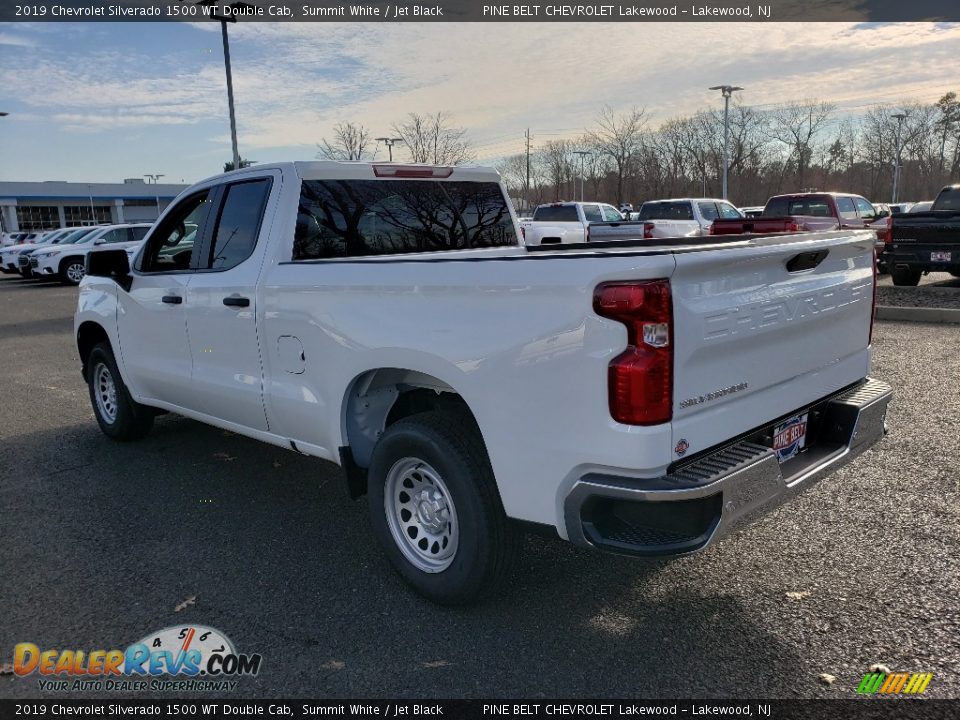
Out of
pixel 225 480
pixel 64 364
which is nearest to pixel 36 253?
pixel 64 364

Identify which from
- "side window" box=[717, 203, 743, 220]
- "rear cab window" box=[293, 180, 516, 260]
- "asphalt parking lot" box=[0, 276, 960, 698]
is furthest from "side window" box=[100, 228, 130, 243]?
"rear cab window" box=[293, 180, 516, 260]

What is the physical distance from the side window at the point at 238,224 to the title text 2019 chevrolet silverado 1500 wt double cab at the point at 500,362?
0.05 ft

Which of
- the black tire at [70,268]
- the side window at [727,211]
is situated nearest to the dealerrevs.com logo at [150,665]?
the side window at [727,211]

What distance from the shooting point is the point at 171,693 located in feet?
9.59

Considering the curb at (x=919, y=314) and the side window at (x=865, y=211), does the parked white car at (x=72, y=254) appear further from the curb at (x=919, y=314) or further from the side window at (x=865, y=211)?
the curb at (x=919, y=314)

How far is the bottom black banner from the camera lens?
2625mm

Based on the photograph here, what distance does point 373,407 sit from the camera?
12.7 feet

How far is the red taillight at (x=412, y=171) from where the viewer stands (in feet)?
15.1

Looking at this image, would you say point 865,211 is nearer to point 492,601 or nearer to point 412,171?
point 412,171

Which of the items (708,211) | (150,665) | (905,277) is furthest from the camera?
(708,211)

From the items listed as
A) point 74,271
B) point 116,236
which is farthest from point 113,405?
point 74,271

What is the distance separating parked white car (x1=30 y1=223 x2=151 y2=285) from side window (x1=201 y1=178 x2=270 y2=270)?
20.7 m

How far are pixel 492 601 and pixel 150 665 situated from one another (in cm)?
146

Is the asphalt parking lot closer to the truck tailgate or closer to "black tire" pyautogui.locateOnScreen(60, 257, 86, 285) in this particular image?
the truck tailgate
